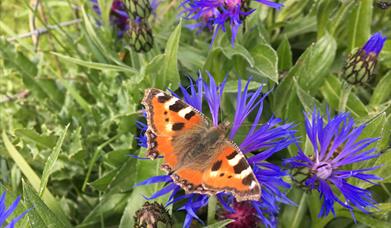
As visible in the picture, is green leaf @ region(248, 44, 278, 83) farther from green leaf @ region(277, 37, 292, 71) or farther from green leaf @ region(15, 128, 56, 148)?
green leaf @ region(15, 128, 56, 148)

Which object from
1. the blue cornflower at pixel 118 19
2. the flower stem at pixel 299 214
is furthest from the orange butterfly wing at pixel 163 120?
the blue cornflower at pixel 118 19

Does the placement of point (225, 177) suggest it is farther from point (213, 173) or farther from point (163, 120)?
point (163, 120)

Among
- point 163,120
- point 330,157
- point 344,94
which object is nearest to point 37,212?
point 163,120

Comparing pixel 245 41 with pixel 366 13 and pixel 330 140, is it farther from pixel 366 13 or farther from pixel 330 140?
pixel 330 140

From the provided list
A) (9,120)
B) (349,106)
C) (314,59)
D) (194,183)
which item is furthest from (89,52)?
(194,183)

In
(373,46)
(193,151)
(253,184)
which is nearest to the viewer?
(253,184)

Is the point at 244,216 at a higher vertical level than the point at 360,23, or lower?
lower

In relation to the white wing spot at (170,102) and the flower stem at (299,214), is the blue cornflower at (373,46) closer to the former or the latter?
the flower stem at (299,214)
